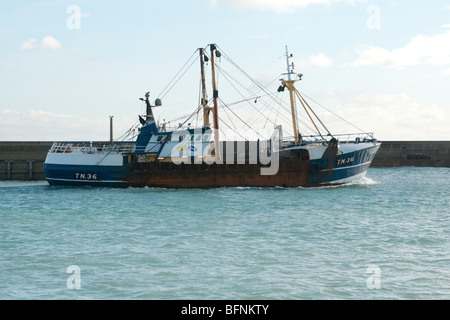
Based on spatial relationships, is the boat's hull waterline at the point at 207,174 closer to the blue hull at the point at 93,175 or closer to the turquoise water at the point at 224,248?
the blue hull at the point at 93,175

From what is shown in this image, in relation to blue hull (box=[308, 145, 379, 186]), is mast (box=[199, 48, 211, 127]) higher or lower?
higher

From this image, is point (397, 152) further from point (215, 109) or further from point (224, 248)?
point (224, 248)

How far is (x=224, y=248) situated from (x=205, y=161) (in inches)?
867

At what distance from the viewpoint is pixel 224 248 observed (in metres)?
17.9

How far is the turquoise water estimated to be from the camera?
13328 millimetres

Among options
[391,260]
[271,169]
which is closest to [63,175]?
[271,169]

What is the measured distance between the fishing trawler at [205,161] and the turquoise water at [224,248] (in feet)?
22.2

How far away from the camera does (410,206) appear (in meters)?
30.0

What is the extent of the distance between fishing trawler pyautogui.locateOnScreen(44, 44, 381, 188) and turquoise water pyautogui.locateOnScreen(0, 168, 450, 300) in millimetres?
6772

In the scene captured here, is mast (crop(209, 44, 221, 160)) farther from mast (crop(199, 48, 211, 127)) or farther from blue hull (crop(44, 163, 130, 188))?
blue hull (crop(44, 163, 130, 188))

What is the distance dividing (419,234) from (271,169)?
63.2 feet

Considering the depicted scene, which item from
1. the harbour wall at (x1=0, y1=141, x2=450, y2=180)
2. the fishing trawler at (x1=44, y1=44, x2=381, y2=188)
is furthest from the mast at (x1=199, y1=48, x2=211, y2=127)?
the harbour wall at (x1=0, y1=141, x2=450, y2=180)

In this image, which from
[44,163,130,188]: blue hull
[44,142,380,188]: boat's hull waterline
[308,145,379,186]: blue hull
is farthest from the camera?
[44,163,130,188]: blue hull
